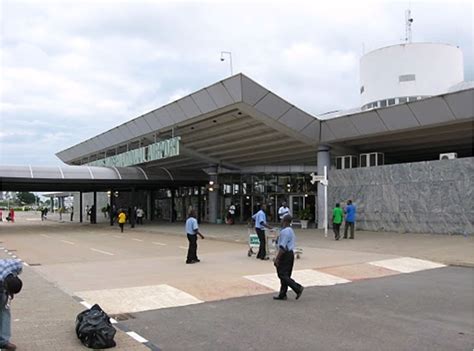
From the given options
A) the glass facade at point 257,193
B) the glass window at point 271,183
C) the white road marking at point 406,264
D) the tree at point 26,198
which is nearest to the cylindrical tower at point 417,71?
the glass facade at point 257,193

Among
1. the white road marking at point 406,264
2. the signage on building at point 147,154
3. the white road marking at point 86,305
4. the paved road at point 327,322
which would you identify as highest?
the signage on building at point 147,154

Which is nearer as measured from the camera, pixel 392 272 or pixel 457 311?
pixel 457 311

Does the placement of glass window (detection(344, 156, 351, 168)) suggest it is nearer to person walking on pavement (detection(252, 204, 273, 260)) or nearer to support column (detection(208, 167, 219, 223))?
support column (detection(208, 167, 219, 223))

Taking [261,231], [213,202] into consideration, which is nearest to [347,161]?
[213,202]

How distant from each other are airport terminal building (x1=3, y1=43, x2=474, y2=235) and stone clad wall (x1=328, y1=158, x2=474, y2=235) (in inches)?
1.9

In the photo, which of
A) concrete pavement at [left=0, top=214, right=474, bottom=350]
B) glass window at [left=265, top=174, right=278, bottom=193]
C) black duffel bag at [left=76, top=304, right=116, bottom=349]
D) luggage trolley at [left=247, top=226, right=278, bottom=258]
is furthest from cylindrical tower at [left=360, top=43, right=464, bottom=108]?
black duffel bag at [left=76, top=304, right=116, bottom=349]

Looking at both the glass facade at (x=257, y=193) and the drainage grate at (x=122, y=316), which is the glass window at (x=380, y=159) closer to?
the glass facade at (x=257, y=193)

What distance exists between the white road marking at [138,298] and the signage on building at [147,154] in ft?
71.9

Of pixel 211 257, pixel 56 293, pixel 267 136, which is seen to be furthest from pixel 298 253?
pixel 267 136

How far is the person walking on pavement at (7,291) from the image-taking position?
18.6 ft

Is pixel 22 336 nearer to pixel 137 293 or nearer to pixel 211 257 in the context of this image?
pixel 137 293

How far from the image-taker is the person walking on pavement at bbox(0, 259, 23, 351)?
5668mm

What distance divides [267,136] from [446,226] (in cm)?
1220

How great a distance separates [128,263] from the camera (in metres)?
14.7
